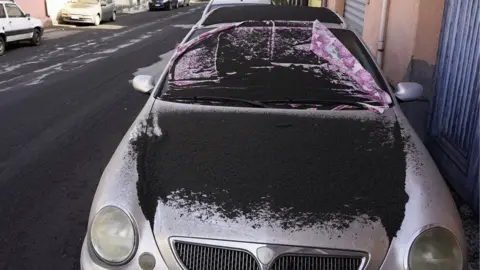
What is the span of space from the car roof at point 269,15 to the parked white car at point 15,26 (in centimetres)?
1132

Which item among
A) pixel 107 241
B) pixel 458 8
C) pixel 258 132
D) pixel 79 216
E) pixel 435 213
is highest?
pixel 458 8

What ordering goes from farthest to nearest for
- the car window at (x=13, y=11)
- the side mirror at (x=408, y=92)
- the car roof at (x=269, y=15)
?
the car window at (x=13, y=11)
the car roof at (x=269, y=15)
the side mirror at (x=408, y=92)

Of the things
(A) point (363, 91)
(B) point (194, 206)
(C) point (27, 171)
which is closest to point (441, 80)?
(A) point (363, 91)

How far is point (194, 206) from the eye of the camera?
7.89 feet

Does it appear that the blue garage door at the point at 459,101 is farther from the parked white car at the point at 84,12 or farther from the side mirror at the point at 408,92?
the parked white car at the point at 84,12

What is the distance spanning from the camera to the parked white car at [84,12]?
23.0m

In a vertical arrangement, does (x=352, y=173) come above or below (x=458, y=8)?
below

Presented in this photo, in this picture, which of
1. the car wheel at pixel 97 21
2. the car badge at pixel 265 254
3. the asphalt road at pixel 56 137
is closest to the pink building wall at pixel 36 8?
the car wheel at pixel 97 21

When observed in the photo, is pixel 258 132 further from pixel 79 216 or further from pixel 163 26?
pixel 163 26

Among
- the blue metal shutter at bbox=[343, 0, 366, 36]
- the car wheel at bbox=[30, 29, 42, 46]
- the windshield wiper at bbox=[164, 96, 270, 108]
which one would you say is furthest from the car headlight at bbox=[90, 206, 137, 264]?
the car wheel at bbox=[30, 29, 42, 46]

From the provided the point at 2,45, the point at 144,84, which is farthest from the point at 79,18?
the point at 144,84

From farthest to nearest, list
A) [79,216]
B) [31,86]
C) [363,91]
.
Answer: [31,86] → [79,216] → [363,91]

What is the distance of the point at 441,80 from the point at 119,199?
13.5 feet

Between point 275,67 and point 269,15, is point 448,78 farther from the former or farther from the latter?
point 275,67
